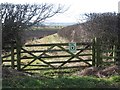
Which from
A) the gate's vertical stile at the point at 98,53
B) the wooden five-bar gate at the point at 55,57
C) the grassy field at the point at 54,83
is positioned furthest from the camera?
the gate's vertical stile at the point at 98,53

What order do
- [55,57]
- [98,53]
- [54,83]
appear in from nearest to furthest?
1. [54,83]
2. [55,57]
3. [98,53]

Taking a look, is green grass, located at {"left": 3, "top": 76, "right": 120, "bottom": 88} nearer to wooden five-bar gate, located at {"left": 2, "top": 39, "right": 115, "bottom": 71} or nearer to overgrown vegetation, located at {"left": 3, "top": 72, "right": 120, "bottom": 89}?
overgrown vegetation, located at {"left": 3, "top": 72, "right": 120, "bottom": 89}

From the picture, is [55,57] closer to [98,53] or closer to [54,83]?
[98,53]

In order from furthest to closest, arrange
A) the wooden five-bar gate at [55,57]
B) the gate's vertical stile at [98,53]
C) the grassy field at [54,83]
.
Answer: the gate's vertical stile at [98,53]
the wooden five-bar gate at [55,57]
the grassy field at [54,83]

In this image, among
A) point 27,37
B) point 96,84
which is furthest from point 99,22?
point 96,84

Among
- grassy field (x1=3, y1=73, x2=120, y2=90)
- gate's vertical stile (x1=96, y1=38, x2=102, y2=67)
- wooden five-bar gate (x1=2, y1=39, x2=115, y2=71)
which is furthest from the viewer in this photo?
gate's vertical stile (x1=96, y1=38, x2=102, y2=67)

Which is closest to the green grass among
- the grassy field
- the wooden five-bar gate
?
the grassy field

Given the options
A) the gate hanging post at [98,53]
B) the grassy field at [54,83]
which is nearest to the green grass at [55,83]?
the grassy field at [54,83]

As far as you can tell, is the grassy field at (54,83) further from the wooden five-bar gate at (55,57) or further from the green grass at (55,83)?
the wooden five-bar gate at (55,57)

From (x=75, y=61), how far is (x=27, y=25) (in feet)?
9.11

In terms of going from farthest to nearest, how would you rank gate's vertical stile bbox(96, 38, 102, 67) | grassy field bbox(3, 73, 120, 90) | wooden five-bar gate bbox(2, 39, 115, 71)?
gate's vertical stile bbox(96, 38, 102, 67)
wooden five-bar gate bbox(2, 39, 115, 71)
grassy field bbox(3, 73, 120, 90)

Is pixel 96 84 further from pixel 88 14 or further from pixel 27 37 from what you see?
pixel 88 14

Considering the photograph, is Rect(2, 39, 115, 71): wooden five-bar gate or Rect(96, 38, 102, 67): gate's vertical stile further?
Rect(96, 38, 102, 67): gate's vertical stile

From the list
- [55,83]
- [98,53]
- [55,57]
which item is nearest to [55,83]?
[55,83]
